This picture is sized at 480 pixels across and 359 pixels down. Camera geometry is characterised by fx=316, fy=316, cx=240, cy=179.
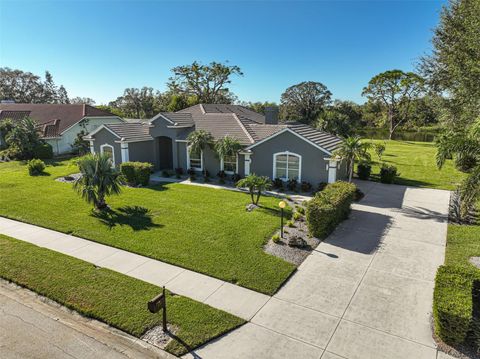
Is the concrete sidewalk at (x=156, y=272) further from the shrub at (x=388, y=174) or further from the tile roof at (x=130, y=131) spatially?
the shrub at (x=388, y=174)

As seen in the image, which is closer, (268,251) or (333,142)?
(268,251)

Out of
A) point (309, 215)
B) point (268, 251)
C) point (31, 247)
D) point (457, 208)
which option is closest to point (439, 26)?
point (457, 208)

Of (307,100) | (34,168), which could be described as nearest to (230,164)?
(34,168)

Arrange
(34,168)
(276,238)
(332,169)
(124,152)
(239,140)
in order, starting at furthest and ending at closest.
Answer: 1. (34,168)
2. (124,152)
3. (239,140)
4. (332,169)
5. (276,238)

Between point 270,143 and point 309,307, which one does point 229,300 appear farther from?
point 270,143

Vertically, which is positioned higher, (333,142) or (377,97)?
(377,97)

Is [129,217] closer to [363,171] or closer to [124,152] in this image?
[124,152]
